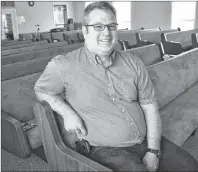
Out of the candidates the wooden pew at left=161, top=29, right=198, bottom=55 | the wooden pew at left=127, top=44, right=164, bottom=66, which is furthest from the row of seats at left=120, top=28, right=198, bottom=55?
the wooden pew at left=127, top=44, right=164, bottom=66

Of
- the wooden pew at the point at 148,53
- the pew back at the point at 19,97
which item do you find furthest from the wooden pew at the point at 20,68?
the wooden pew at the point at 148,53

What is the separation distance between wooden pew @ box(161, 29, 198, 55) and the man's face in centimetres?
335

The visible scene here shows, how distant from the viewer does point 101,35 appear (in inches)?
47.9

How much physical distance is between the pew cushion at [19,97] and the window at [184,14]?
8477mm

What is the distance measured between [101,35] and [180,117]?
3.49 ft

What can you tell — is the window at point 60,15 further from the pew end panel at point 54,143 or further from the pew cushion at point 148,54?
the pew end panel at point 54,143

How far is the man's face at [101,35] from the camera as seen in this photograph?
1.20 m

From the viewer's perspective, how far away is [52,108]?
4.04 feet

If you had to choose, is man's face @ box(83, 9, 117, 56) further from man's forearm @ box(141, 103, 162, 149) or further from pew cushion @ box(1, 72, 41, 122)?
pew cushion @ box(1, 72, 41, 122)

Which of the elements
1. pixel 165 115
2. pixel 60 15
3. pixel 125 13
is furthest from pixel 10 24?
pixel 165 115

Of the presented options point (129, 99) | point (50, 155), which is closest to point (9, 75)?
point (50, 155)

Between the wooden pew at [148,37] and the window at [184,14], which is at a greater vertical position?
the window at [184,14]

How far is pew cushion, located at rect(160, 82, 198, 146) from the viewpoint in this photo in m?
1.72

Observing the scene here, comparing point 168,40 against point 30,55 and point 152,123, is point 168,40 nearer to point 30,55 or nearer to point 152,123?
point 30,55
